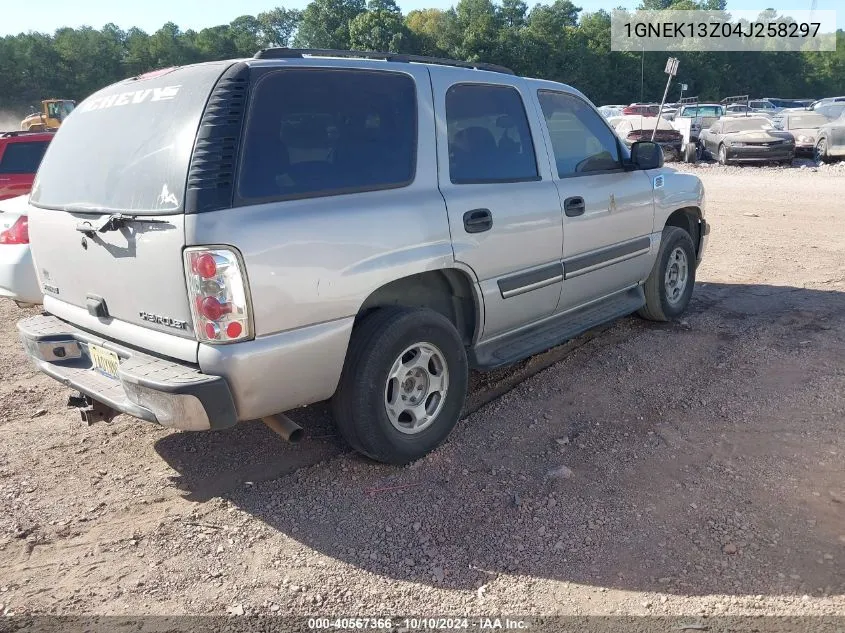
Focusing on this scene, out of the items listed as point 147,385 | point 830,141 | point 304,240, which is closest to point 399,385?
point 304,240

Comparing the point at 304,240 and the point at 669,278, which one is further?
the point at 669,278

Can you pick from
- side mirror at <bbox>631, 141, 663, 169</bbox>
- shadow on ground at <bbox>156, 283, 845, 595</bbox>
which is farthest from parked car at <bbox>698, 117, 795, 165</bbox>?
side mirror at <bbox>631, 141, 663, 169</bbox>

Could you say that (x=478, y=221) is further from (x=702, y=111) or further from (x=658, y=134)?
(x=702, y=111)

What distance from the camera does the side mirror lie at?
4.96 meters

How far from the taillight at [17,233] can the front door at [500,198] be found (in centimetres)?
390

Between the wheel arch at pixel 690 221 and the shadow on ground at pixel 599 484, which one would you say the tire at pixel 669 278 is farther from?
the shadow on ground at pixel 599 484

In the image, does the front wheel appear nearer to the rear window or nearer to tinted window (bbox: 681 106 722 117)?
tinted window (bbox: 681 106 722 117)

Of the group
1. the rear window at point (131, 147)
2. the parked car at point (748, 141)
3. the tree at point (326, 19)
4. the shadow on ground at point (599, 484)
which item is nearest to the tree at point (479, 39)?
the tree at point (326, 19)

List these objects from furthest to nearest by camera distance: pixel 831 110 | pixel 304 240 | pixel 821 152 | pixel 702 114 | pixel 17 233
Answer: pixel 702 114, pixel 831 110, pixel 821 152, pixel 17 233, pixel 304 240

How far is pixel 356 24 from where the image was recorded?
2360 inches

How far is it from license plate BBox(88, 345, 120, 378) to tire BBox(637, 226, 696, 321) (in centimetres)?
405

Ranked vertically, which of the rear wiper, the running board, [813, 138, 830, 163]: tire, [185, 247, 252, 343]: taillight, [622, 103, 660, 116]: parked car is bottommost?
the running board

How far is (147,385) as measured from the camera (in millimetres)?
2869

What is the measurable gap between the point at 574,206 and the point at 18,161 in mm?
7350
